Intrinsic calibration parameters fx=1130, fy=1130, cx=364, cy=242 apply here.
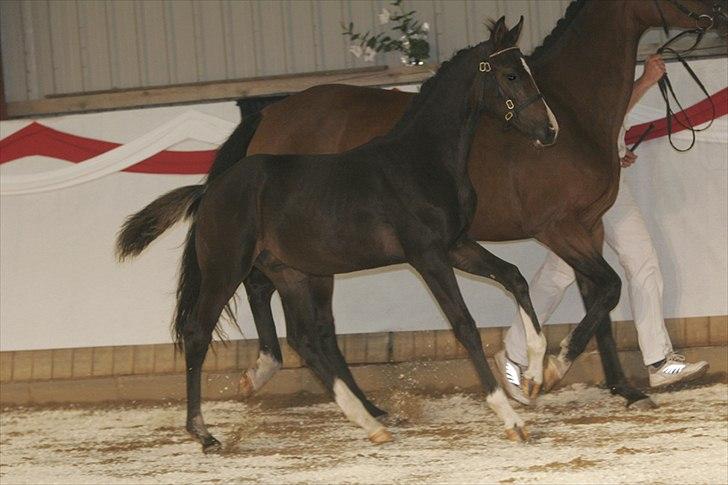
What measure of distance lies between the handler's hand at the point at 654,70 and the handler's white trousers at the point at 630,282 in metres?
0.53

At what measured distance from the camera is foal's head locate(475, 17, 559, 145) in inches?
177

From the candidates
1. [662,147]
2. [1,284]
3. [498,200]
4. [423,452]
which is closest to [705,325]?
[662,147]

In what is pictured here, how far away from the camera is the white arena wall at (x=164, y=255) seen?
595cm

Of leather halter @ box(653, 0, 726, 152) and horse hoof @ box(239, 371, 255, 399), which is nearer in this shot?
leather halter @ box(653, 0, 726, 152)

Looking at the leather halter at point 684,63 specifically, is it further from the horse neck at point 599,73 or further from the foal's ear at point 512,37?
the foal's ear at point 512,37

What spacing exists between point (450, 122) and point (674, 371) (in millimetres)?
1739

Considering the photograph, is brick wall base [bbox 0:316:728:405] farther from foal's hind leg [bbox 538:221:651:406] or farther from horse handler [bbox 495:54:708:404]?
foal's hind leg [bbox 538:221:651:406]

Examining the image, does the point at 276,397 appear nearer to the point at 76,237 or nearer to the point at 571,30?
the point at 76,237

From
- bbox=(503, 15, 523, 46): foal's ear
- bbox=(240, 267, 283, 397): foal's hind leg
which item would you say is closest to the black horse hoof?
bbox=(240, 267, 283, 397): foal's hind leg

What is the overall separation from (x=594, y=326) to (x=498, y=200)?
0.72 meters

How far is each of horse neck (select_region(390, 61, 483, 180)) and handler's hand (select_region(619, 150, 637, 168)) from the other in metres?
1.31

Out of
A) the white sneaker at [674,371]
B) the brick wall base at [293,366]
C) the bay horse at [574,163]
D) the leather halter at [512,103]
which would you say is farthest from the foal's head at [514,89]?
the brick wall base at [293,366]

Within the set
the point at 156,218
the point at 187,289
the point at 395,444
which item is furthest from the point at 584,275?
the point at 156,218

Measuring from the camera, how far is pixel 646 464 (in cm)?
402
